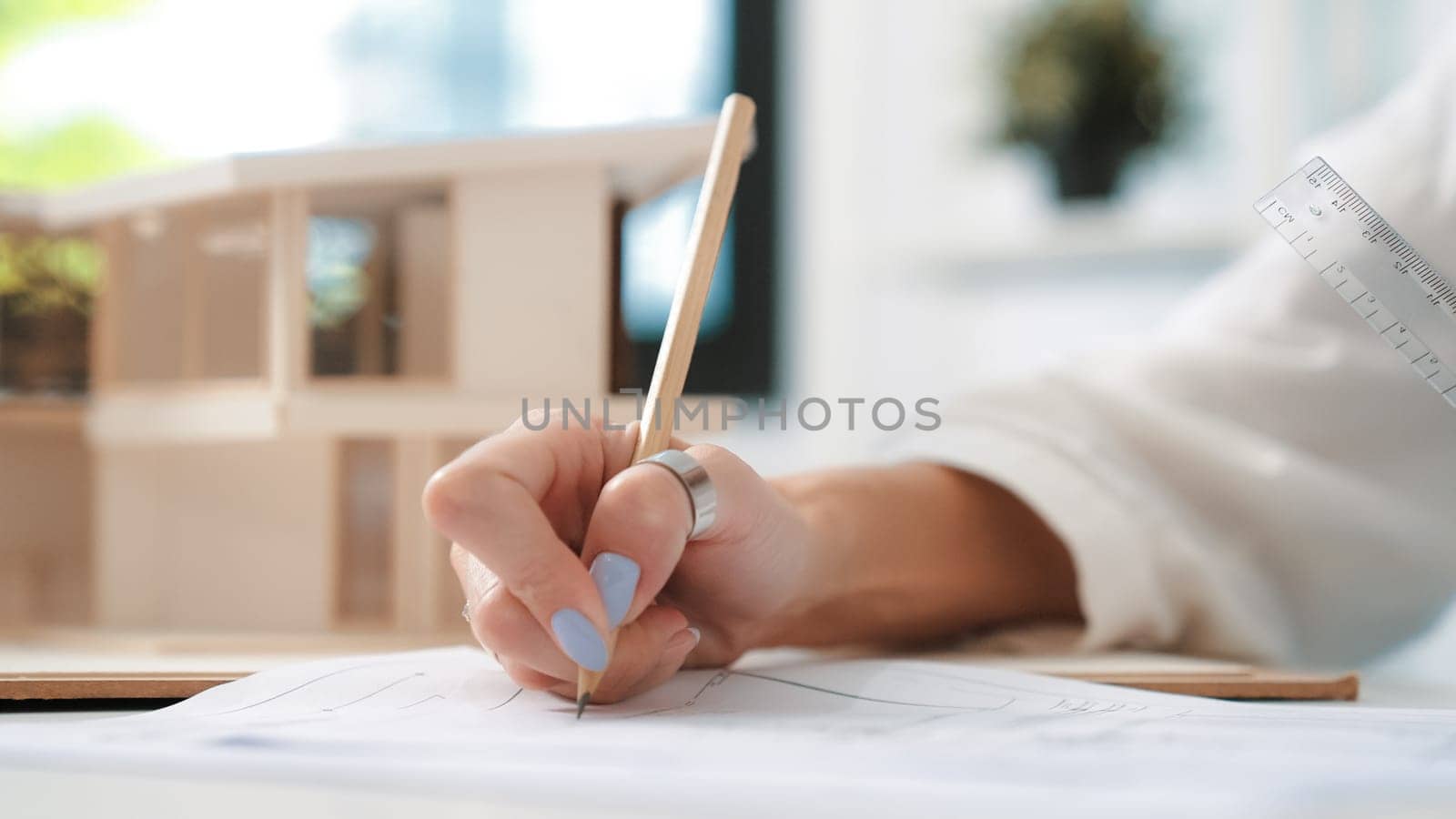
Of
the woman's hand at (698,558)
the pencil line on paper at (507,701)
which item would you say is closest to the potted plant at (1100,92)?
the woman's hand at (698,558)

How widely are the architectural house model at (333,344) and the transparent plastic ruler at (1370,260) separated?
0.74 feet

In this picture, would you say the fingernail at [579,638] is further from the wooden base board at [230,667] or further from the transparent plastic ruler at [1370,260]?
the transparent plastic ruler at [1370,260]

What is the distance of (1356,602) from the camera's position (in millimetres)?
542

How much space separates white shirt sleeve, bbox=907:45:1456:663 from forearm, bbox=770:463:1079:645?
3 centimetres

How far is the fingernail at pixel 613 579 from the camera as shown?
308 mm

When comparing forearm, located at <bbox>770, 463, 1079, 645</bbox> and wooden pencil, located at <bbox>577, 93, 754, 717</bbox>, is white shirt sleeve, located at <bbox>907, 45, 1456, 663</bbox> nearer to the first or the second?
forearm, located at <bbox>770, 463, 1079, 645</bbox>

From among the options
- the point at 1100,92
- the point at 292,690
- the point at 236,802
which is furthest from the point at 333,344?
the point at 1100,92

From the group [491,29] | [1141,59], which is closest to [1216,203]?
[1141,59]

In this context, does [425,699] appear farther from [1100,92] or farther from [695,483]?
[1100,92]

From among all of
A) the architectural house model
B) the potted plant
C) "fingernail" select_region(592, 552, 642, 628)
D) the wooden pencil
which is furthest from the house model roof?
the potted plant

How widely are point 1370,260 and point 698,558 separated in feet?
0.69

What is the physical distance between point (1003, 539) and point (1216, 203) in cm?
111

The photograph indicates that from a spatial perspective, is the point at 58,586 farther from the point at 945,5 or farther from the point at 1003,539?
the point at 945,5

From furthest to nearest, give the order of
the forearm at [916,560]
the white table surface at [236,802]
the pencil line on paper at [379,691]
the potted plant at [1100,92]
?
the potted plant at [1100,92]
the forearm at [916,560]
the pencil line on paper at [379,691]
the white table surface at [236,802]
